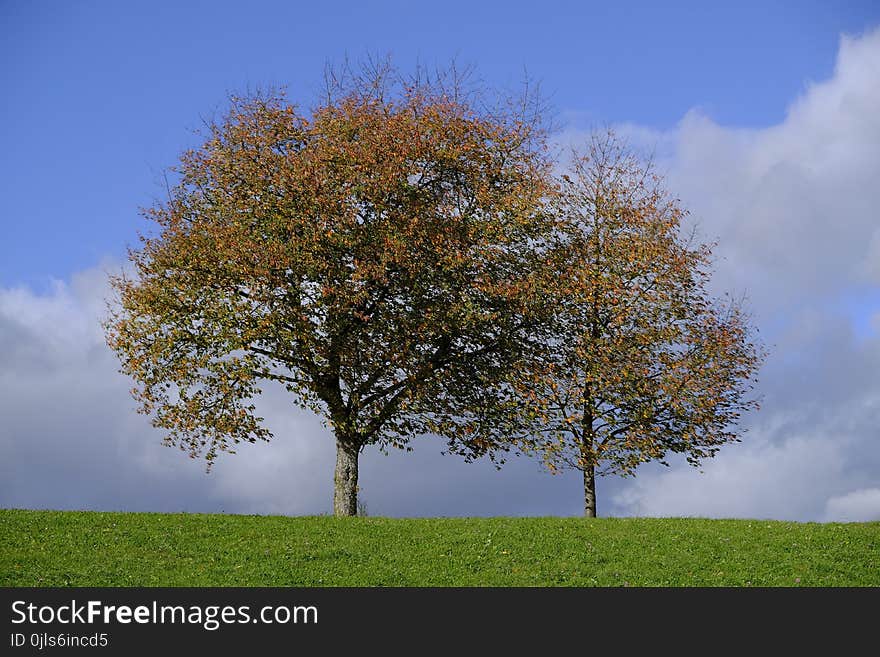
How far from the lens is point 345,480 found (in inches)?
1184

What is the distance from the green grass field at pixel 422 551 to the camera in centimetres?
2070

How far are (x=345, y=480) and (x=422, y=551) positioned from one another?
7798 mm

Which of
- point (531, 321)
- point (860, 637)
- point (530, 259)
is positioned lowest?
point (860, 637)

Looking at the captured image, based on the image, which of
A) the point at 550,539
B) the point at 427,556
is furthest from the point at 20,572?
the point at 550,539

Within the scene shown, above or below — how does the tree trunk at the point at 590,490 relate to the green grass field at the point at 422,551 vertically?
above

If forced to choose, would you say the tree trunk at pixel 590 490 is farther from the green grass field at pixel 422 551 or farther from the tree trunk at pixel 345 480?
the tree trunk at pixel 345 480

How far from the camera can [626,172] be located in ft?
105

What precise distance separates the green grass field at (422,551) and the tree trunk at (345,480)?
3160mm

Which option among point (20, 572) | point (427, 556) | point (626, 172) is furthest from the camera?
point (626, 172)

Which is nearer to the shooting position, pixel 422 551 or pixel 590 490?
pixel 422 551

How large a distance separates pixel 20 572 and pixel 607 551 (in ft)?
46.0

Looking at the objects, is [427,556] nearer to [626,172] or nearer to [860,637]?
[860,637]

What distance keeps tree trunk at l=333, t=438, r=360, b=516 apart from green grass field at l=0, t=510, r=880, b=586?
10.4 ft

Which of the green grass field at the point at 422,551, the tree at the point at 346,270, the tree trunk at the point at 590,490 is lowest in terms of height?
the green grass field at the point at 422,551
